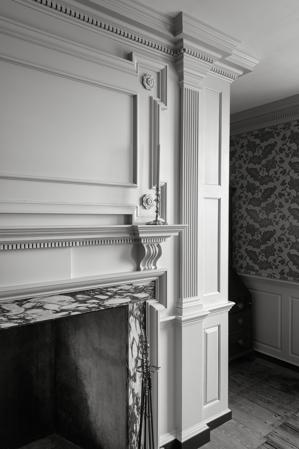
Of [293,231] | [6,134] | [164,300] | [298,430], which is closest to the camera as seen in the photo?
[6,134]

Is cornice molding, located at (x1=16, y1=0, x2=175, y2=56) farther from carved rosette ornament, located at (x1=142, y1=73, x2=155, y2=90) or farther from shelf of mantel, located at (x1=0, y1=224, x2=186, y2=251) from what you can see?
shelf of mantel, located at (x1=0, y1=224, x2=186, y2=251)

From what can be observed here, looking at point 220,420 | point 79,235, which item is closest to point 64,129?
point 79,235

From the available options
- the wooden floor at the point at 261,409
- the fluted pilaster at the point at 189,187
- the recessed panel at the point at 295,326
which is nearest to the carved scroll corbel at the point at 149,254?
the fluted pilaster at the point at 189,187

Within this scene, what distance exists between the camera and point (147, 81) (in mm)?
1940

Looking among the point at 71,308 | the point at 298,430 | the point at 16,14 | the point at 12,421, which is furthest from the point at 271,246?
the point at 16,14

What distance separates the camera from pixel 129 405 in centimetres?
194

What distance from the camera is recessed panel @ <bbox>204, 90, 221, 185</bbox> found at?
2318mm

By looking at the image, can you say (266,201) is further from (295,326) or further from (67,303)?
(67,303)

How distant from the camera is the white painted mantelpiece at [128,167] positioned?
5.00 feet

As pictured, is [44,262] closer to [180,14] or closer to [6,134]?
[6,134]

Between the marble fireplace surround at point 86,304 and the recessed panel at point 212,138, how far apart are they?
23.0 inches

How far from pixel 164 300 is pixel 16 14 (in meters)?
1.60

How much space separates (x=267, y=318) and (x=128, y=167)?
8.21 feet

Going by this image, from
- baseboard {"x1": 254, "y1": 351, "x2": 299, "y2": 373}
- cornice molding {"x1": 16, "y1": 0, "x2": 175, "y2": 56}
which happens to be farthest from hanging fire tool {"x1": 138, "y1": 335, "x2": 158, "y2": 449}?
baseboard {"x1": 254, "y1": 351, "x2": 299, "y2": 373}
